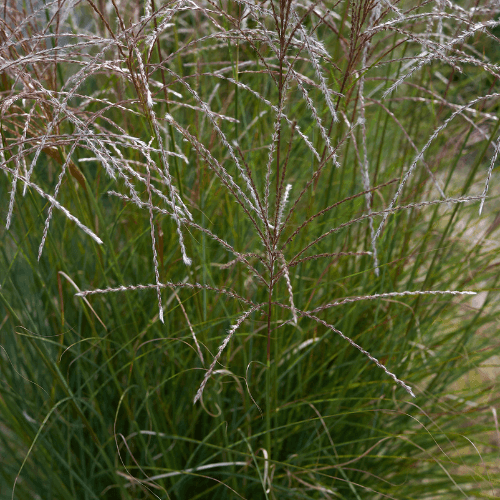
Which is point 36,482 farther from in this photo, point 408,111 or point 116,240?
point 408,111

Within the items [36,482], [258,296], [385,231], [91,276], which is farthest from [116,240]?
[385,231]

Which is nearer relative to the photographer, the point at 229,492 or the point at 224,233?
the point at 229,492

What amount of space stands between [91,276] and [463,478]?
113cm

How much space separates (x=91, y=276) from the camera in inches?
51.9

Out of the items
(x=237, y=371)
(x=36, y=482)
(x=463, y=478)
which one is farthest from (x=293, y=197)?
(x=36, y=482)

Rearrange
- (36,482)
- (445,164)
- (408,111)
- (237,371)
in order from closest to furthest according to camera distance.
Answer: (36,482) → (237,371) → (445,164) → (408,111)

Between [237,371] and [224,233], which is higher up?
[224,233]

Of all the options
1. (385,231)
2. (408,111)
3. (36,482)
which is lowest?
(36,482)

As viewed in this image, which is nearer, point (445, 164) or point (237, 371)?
point (237, 371)

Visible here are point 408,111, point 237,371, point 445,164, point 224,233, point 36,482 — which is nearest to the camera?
point 36,482

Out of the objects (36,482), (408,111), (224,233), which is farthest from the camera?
(408,111)

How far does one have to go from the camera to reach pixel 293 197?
74.4 inches

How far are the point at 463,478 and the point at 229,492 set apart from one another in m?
0.63

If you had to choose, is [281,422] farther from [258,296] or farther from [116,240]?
[116,240]
